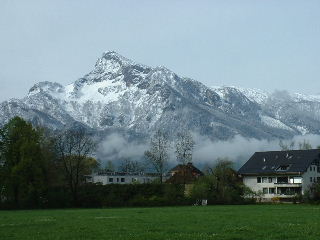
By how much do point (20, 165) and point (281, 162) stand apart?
65.3 m

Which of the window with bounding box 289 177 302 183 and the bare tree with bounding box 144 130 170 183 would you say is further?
the window with bounding box 289 177 302 183

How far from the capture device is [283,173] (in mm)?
122250

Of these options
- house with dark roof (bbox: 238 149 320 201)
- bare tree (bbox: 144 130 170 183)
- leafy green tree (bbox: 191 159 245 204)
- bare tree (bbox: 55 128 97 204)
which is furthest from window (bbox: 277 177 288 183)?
bare tree (bbox: 55 128 97 204)

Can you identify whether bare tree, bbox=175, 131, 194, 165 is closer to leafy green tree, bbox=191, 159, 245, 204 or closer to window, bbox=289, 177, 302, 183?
leafy green tree, bbox=191, 159, 245, 204

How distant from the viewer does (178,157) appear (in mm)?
115625

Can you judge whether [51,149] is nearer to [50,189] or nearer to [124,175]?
[50,189]

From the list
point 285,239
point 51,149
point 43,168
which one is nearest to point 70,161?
point 51,149

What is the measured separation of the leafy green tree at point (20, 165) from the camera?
8231 cm

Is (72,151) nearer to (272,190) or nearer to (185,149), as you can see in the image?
(185,149)

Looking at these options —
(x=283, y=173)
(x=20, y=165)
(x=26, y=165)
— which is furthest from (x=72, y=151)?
(x=283, y=173)

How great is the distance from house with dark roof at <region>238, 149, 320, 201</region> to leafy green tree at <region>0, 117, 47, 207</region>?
172ft

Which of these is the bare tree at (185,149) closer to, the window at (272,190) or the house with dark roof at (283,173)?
the house with dark roof at (283,173)

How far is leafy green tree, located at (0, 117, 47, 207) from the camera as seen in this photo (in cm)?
8231

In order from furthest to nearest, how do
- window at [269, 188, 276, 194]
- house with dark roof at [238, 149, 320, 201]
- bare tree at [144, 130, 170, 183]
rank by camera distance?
window at [269, 188, 276, 194]
house with dark roof at [238, 149, 320, 201]
bare tree at [144, 130, 170, 183]
